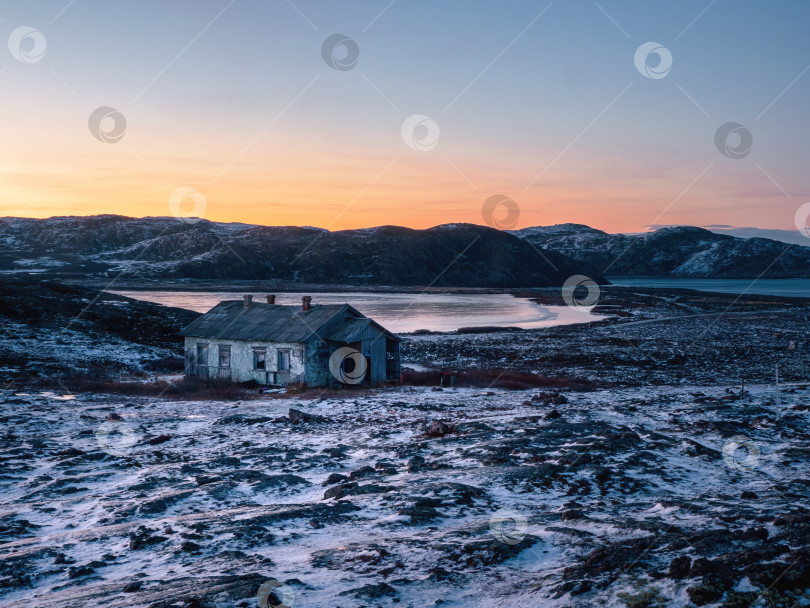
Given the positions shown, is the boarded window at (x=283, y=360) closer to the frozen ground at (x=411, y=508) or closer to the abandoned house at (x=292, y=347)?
the abandoned house at (x=292, y=347)

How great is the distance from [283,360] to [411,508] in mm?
20325

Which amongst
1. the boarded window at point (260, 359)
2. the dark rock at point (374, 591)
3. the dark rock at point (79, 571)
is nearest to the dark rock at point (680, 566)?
the dark rock at point (374, 591)

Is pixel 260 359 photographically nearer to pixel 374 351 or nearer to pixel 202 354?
pixel 202 354

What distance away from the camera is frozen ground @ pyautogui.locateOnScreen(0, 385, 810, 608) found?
8.05 m

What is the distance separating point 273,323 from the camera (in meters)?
32.0

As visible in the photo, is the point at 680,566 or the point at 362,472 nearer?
the point at 680,566

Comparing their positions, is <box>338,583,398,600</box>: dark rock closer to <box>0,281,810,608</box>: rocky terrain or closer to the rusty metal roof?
<box>0,281,810,608</box>: rocky terrain

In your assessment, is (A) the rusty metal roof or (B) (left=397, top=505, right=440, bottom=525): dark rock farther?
(A) the rusty metal roof

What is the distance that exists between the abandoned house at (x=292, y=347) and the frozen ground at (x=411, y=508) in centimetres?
903

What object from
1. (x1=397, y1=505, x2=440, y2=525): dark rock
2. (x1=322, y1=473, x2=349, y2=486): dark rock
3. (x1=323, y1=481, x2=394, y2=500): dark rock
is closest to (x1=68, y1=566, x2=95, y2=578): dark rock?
(x1=323, y1=481, x2=394, y2=500): dark rock

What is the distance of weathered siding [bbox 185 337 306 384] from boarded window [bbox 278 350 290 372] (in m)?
0.15

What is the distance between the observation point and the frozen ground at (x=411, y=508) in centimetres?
805

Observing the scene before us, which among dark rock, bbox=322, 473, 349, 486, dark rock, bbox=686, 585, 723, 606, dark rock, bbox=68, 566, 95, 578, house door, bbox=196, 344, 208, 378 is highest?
house door, bbox=196, 344, 208, 378

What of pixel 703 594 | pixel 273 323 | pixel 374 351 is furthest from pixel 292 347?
pixel 703 594
